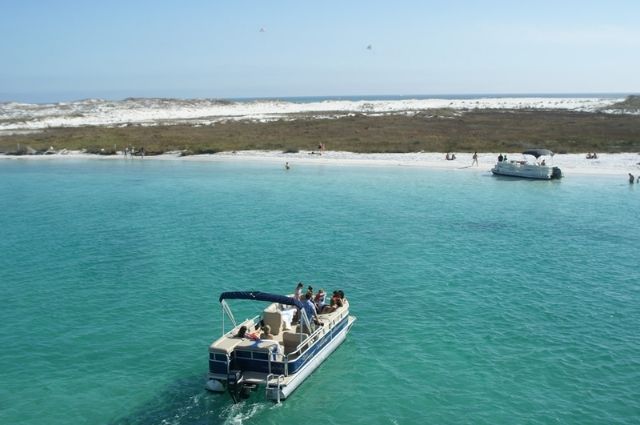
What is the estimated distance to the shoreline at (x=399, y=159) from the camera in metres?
62.7

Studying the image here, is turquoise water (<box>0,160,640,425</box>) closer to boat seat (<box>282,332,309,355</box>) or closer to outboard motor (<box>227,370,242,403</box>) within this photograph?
outboard motor (<box>227,370,242,403</box>)

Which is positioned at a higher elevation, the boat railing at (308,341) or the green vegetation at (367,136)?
the green vegetation at (367,136)

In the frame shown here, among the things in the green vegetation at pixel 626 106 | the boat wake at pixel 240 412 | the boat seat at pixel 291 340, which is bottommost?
the boat wake at pixel 240 412

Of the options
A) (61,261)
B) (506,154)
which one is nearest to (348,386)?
(61,261)

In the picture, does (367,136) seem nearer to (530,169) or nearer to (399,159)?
(399,159)

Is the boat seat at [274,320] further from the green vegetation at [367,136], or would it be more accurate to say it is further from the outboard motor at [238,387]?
the green vegetation at [367,136]

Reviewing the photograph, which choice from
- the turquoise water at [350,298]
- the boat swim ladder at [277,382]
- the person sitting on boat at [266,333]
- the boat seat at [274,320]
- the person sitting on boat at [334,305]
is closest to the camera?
the boat swim ladder at [277,382]

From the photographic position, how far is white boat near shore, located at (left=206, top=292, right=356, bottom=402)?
713 inches

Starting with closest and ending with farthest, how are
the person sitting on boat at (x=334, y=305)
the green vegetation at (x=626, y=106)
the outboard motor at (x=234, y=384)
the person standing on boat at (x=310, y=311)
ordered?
the outboard motor at (x=234, y=384)
the person standing on boat at (x=310, y=311)
the person sitting on boat at (x=334, y=305)
the green vegetation at (x=626, y=106)

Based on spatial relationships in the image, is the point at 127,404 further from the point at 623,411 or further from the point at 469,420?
the point at 623,411

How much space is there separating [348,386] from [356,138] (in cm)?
6743

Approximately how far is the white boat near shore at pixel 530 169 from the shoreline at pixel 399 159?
303 centimetres

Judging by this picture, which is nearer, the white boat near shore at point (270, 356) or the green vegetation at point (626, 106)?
the white boat near shore at point (270, 356)

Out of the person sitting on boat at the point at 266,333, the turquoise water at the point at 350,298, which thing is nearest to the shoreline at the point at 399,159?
the turquoise water at the point at 350,298
